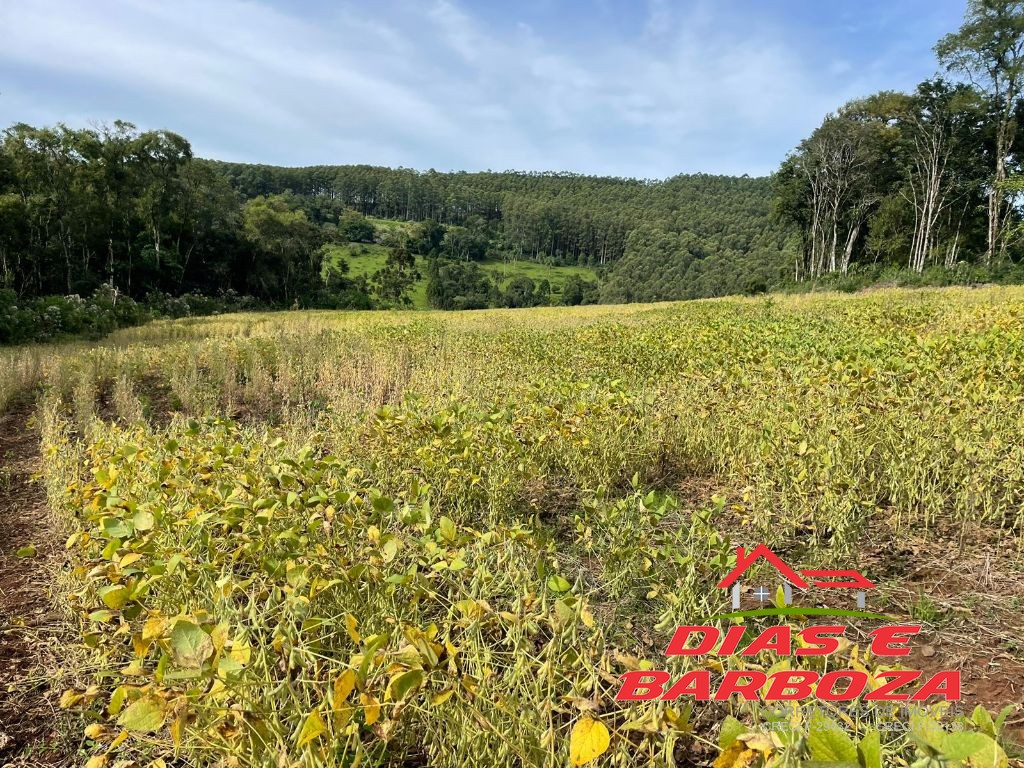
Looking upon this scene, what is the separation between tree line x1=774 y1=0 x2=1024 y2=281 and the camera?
25500 millimetres

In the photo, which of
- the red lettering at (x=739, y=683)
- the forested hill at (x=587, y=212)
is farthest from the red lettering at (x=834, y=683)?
the forested hill at (x=587, y=212)

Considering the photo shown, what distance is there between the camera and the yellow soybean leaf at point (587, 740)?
1.00 m

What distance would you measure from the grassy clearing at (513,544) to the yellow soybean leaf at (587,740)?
0.8 inches

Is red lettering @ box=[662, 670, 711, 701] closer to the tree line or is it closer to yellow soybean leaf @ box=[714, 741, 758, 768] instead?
yellow soybean leaf @ box=[714, 741, 758, 768]

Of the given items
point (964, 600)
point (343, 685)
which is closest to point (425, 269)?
point (964, 600)

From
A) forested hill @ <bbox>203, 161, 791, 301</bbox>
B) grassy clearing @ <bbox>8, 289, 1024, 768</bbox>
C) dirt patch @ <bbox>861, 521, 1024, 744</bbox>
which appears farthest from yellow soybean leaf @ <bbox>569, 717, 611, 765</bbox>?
forested hill @ <bbox>203, 161, 791, 301</bbox>

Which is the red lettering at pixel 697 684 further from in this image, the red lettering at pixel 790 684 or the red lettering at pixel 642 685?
the red lettering at pixel 790 684

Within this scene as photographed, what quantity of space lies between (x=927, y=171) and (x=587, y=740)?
1572 inches

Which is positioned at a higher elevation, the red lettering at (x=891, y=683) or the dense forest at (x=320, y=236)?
the dense forest at (x=320, y=236)

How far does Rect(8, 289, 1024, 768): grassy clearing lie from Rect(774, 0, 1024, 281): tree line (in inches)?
995

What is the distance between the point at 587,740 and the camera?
1.03 metres

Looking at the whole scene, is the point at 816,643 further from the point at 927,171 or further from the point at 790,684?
the point at 927,171

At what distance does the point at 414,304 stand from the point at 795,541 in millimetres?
64083

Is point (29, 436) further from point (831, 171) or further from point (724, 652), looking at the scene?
point (831, 171)
